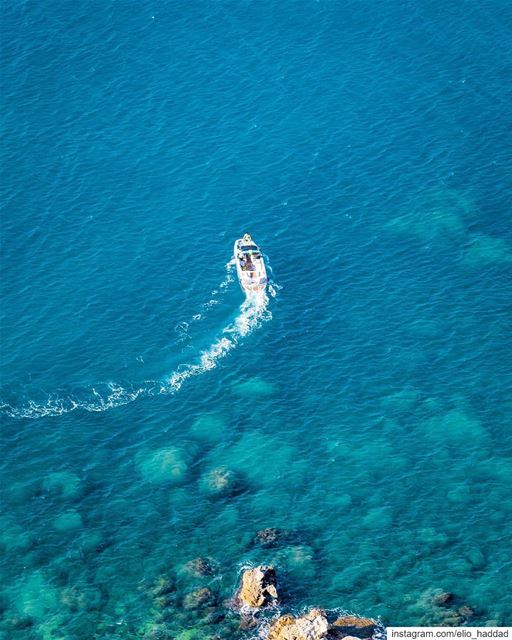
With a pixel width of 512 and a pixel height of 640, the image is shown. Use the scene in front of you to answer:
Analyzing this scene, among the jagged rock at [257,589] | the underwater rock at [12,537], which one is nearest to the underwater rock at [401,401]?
the jagged rock at [257,589]

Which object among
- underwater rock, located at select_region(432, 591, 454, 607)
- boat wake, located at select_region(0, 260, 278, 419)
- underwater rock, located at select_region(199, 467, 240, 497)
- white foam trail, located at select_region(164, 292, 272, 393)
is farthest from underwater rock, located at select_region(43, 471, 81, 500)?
underwater rock, located at select_region(432, 591, 454, 607)

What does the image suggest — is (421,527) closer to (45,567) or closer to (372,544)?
(372,544)

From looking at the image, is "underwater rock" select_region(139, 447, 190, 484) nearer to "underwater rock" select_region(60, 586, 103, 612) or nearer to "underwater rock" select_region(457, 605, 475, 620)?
"underwater rock" select_region(60, 586, 103, 612)

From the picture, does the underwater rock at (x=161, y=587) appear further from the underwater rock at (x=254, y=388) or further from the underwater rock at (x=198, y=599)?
the underwater rock at (x=254, y=388)

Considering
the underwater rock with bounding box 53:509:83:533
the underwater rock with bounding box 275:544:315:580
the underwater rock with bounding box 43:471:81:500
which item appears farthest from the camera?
the underwater rock with bounding box 43:471:81:500

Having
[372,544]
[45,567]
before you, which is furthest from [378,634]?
[45,567]

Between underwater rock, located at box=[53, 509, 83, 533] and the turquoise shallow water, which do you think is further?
underwater rock, located at box=[53, 509, 83, 533]

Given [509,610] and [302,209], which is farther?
[302,209]
